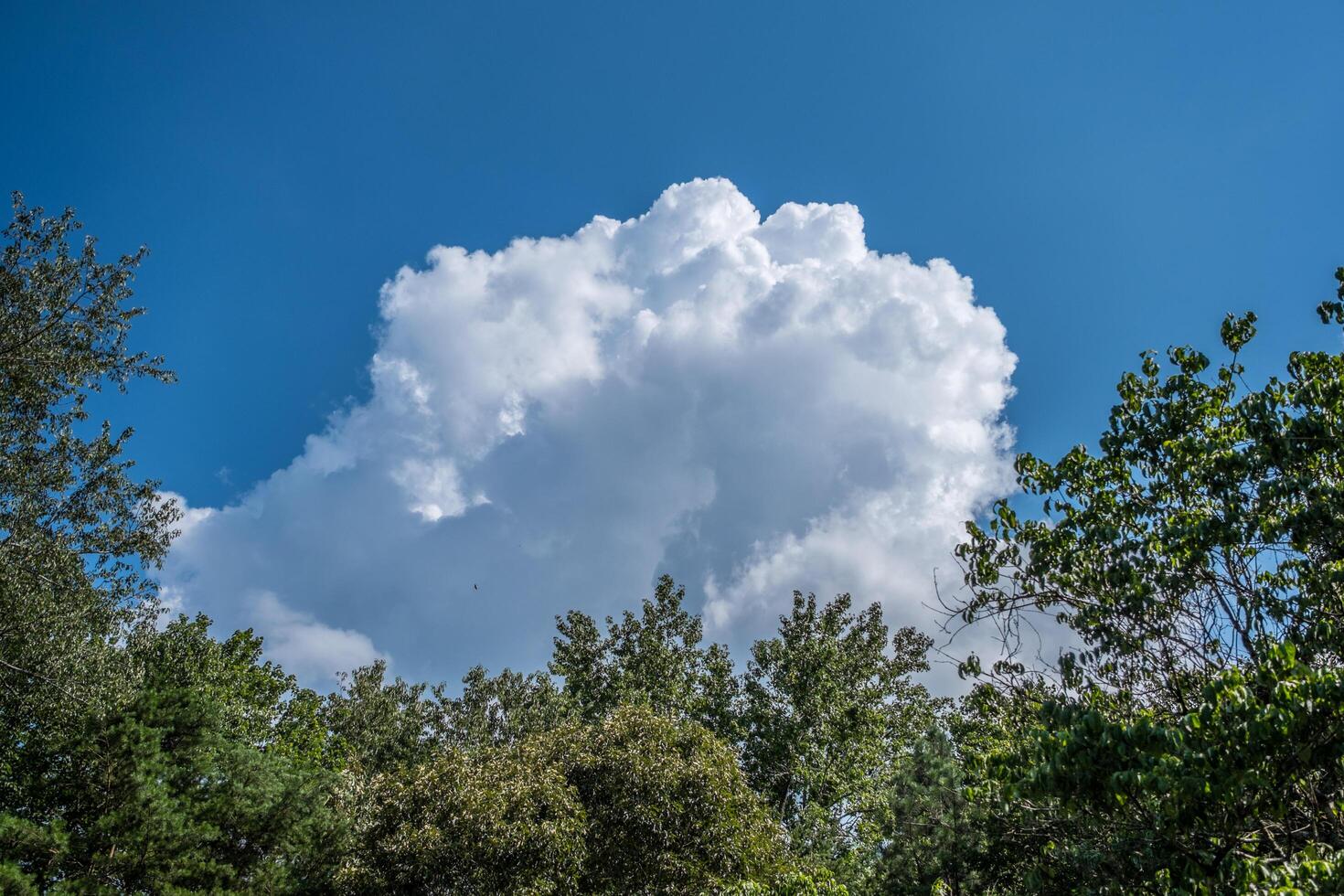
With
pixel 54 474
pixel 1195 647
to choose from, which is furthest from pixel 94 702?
pixel 1195 647

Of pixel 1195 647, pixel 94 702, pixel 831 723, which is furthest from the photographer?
pixel 831 723

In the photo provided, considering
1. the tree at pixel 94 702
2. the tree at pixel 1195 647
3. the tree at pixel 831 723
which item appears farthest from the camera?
the tree at pixel 831 723

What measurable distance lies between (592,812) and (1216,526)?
1779cm

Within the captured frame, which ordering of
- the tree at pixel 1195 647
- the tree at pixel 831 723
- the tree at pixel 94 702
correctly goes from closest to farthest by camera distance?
the tree at pixel 1195 647 → the tree at pixel 94 702 → the tree at pixel 831 723

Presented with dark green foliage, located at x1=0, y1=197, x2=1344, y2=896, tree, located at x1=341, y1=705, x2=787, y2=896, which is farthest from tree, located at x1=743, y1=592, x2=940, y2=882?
tree, located at x1=341, y1=705, x2=787, y2=896

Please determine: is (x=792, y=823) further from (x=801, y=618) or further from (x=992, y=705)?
(x=992, y=705)

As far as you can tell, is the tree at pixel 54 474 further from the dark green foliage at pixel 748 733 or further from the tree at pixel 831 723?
the tree at pixel 831 723

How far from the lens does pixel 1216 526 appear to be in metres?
8.25

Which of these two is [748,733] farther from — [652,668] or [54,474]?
[54,474]

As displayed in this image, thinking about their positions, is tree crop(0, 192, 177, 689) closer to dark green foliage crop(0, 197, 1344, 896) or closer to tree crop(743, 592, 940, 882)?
dark green foliage crop(0, 197, 1344, 896)

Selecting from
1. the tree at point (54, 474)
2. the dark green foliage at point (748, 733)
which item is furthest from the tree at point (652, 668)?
the tree at point (54, 474)

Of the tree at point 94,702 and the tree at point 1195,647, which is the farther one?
the tree at point 94,702

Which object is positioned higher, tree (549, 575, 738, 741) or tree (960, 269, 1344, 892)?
tree (549, 575, 738, 741)

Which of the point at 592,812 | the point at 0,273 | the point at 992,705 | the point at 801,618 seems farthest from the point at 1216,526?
the point at 801,618
